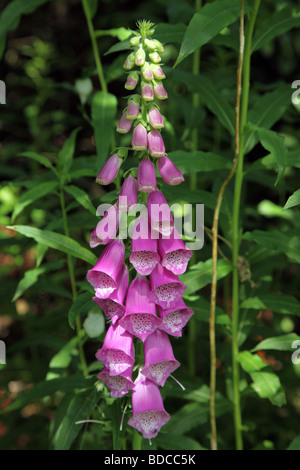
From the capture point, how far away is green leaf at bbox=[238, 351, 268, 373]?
6.95ft

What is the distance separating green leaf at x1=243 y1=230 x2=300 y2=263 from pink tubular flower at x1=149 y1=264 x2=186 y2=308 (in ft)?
1.87

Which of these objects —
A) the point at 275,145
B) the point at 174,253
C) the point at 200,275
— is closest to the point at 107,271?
the point at 174,253

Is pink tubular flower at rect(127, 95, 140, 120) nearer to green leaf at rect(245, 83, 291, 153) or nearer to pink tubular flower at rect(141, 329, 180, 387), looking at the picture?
pink tubular flower at rect(141, 329, 180, 387)

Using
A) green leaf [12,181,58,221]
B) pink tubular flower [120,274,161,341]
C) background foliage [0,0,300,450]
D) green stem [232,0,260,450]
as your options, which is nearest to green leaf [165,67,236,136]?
background foliage [0,0,300,450]

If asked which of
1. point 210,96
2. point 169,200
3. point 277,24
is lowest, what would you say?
point 169,200

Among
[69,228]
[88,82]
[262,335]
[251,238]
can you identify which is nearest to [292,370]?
[262,335]

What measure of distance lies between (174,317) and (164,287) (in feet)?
0.32

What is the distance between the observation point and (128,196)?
1581mm

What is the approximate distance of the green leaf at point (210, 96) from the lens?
88.1 inches

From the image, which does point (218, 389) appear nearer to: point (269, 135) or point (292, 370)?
point (292, 370)

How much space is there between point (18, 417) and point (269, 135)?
6.59 feet

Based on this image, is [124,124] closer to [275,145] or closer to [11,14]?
[275,145]

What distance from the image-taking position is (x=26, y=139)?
14.8ft
